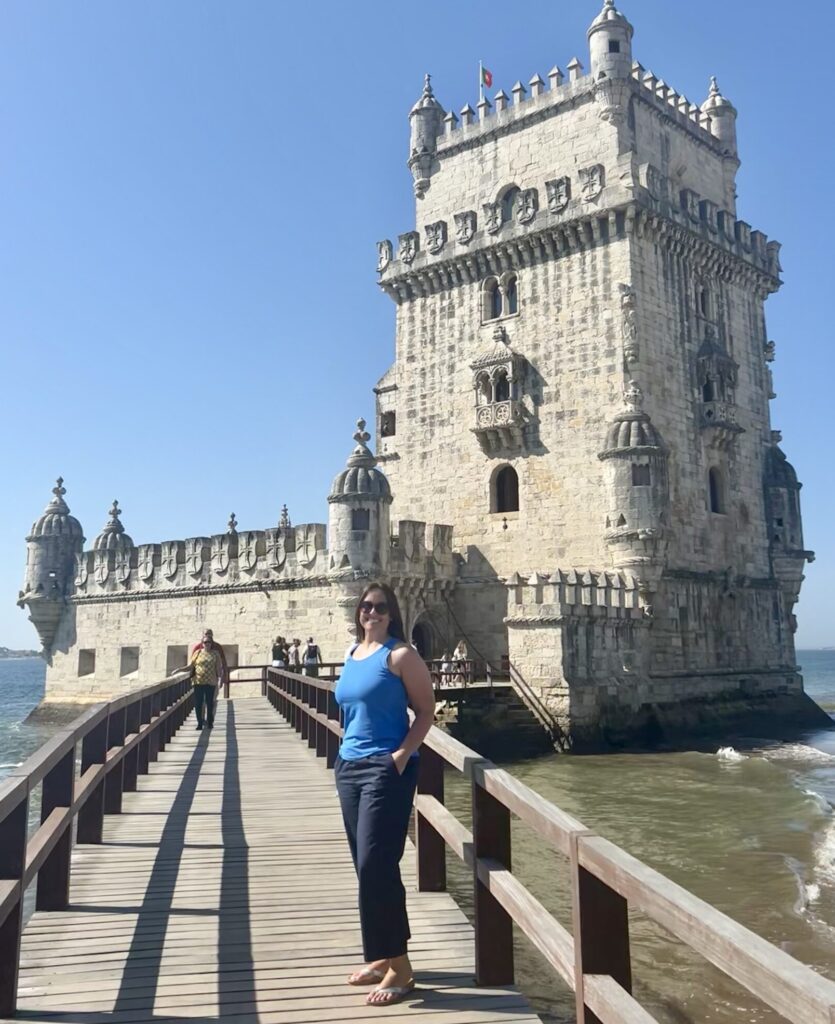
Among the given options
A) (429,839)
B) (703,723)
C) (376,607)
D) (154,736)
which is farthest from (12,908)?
(703,723)

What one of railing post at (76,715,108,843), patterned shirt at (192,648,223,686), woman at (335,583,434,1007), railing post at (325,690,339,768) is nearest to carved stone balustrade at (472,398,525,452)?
patterned shirt at (192,648,223,686)

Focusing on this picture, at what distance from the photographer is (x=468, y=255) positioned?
29.6 meters

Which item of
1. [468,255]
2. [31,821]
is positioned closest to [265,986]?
[31,821]

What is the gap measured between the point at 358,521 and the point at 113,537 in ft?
47.0

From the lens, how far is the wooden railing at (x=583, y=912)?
2.03 meters

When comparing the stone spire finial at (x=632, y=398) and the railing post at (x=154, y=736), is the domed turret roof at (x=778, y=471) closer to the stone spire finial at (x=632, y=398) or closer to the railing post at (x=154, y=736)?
the stone spire finial at (x=632, y=398)

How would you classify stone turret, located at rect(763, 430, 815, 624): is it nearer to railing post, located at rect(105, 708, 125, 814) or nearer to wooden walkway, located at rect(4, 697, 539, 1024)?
wooden walkway, located at rect(4, 697, 539, 1024)

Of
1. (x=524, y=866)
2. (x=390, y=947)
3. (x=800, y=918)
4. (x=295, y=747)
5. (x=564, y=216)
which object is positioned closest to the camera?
(x=390, y=947)

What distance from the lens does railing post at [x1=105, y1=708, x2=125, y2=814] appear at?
7.94 metres

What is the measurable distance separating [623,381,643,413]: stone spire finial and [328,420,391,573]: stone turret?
23.2ft

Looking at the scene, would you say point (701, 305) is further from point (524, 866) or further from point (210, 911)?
point (210, 911)

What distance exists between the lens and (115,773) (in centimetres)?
852

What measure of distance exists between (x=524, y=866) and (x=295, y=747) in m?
3.64

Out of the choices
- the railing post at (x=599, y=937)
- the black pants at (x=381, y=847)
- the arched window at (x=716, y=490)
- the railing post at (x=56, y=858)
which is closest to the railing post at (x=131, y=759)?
the railing post at (x=56, y=858)
